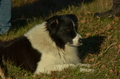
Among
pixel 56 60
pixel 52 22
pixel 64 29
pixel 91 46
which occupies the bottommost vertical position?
pixel 91 46

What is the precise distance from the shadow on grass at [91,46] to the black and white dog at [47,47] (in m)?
0.99

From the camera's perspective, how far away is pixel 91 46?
688cm

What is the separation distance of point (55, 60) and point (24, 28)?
3.34 m

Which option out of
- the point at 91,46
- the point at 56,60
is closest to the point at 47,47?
the point at 56,60

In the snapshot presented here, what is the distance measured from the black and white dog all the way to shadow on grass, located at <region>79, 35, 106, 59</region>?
3.25ft

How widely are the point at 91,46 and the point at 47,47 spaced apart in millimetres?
2001

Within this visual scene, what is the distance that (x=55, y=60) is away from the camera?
519cm

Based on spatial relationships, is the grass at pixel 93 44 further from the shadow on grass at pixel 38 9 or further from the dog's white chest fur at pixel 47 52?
the dog's white chest fur at pixel 47 52

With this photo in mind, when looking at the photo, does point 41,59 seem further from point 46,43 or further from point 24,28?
point 24,28

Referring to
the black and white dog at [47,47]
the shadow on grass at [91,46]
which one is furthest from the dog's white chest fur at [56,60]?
the shadow on grass at [91,46]

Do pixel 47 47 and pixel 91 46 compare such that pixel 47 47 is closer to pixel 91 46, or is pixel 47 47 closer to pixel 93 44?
pixel 91 46

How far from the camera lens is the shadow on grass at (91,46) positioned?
646cm

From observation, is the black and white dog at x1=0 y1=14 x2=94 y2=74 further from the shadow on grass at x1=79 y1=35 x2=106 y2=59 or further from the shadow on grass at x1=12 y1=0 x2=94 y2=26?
the shadow on grass at x1=12 y1=0 x2=94 y2=26

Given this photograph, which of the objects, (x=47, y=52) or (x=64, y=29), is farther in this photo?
(x=47, y=52)
